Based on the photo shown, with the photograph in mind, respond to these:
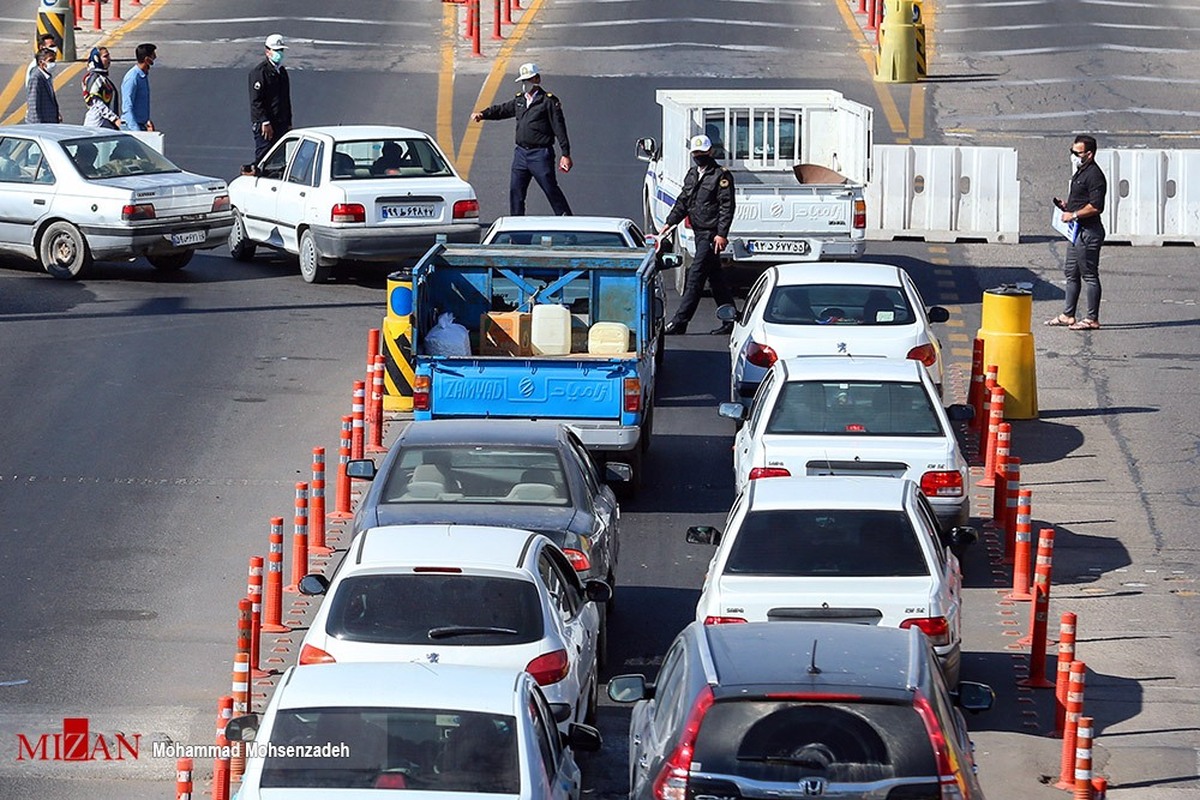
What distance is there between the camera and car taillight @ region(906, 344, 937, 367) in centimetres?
1833

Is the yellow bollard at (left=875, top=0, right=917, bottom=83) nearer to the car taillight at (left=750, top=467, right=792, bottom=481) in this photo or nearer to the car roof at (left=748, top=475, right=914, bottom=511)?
the car taillight at (left=750, top=467, right=792, bottom=481)

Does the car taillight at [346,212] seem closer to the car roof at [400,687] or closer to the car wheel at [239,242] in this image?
the car wheel at [239,242]

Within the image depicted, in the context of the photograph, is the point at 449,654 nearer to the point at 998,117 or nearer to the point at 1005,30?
the point at 998,117

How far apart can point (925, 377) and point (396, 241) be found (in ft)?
30.8

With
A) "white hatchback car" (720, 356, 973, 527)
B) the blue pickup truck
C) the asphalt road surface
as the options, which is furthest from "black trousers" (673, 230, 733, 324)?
"white hatchback car" (720, 356, 973, 527)

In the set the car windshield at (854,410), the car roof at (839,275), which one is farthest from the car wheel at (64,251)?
the car windshield at (854,410)

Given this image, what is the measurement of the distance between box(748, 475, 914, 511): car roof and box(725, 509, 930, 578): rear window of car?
0.05 m

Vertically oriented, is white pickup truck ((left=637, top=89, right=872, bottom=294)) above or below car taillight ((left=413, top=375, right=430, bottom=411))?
above

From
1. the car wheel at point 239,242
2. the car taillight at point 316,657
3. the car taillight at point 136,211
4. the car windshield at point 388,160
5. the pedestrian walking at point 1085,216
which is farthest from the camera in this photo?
the car wheel at point 239,242

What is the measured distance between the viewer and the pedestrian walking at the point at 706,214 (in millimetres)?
22281

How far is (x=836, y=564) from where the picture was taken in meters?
11.9

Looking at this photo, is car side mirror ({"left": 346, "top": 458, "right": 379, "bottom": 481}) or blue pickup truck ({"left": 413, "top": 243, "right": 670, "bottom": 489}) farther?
blue pickup truck ({"left": 413, "top": 243, "right": 670, "bottom": 489})

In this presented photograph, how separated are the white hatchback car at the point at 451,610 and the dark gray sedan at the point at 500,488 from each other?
163 centimetres

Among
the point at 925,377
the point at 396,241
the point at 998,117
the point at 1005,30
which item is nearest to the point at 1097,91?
the point at 998,117
